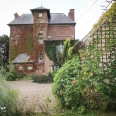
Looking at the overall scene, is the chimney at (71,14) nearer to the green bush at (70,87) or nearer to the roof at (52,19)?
the roof at (52,19)

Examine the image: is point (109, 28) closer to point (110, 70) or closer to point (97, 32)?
point (97, 32)

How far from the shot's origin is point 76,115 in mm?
5898

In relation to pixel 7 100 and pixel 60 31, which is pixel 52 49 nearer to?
pixel 60 31

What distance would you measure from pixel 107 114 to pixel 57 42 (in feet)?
64.1

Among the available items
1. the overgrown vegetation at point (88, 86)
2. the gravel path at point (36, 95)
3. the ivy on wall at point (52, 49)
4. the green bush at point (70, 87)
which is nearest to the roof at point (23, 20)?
the ivy on wall at point (52, 49)

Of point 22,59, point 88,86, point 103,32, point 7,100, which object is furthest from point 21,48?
point 7,100

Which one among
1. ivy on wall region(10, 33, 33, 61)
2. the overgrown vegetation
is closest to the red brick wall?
ivy on wall region(10, 33, 33, 61)

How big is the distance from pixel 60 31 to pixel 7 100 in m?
24.7

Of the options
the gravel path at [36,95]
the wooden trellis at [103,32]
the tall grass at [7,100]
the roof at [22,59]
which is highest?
the wooden trellis at [103,32]

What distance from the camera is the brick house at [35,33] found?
28.2m

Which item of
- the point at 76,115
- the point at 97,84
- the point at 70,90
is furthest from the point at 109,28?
A: the point at 76,115

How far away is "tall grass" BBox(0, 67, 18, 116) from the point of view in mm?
5230

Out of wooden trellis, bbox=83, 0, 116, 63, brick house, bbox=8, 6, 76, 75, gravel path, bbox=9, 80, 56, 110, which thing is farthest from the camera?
brick house, bbox=8, 6, 76, 75

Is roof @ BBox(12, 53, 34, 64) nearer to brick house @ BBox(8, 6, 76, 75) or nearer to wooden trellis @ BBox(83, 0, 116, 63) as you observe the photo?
brick house @ BBox(8, 6, 76, 75)
